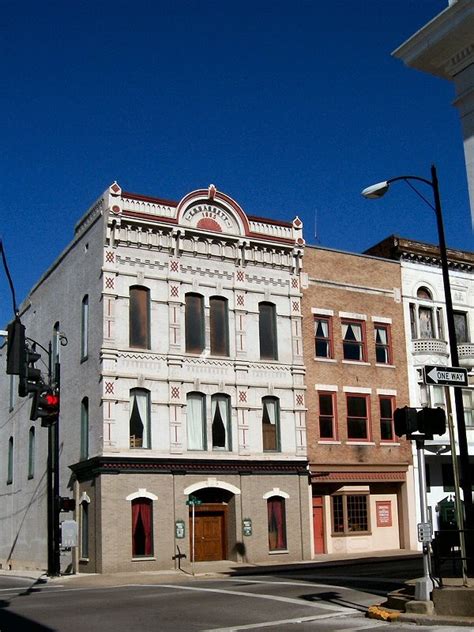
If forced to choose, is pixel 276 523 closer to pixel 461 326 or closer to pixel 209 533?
pixel 209 533

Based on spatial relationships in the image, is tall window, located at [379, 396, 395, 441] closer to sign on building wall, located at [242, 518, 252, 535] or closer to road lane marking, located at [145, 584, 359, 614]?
sign on building wall, located at [242, 518, 252, 535]

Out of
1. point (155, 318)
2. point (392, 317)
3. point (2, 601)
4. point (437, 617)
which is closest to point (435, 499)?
point (392, 317)

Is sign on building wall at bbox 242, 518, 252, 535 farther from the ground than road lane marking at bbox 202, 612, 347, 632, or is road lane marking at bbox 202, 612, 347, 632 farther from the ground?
sign on building wall at bbox 242, 518, 252, 535

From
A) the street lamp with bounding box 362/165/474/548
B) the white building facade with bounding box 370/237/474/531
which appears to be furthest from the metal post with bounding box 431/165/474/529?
the white building facade with bounding box 370/237/474/531

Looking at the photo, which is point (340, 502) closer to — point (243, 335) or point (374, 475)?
point (374, 475)

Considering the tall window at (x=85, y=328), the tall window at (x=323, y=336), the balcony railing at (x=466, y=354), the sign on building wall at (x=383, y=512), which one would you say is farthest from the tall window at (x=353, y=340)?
the tall window at (x=85, y=328)

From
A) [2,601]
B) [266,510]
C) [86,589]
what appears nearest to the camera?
[2,601]

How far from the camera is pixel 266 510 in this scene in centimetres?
3388

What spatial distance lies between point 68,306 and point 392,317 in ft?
45.4

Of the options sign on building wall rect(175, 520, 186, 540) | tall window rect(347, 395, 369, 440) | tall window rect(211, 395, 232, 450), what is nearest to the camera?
sign on building wall rect(175, 520, 186, 540)

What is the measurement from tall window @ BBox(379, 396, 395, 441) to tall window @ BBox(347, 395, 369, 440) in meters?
0.80

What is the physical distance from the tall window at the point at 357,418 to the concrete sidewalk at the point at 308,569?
15.8 ft

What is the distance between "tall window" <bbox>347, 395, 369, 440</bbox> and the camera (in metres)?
36.8

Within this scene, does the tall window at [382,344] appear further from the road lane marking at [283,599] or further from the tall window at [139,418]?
the road lane marking at [283,599]
